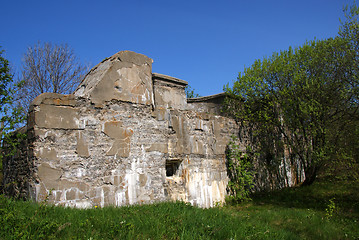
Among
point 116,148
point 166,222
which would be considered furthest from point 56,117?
point 166,222

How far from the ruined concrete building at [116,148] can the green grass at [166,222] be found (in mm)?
837

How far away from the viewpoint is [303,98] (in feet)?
32.4

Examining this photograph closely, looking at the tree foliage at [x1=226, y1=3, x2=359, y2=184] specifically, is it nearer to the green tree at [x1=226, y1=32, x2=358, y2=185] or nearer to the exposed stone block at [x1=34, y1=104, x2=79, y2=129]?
the green tree at [x1=226, y1=32, x2=358, y2=185]

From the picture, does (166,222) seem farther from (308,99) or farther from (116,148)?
(308,99)

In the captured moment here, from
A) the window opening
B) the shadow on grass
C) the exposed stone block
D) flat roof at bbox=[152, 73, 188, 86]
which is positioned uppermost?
flat roof at bbox=[152, 73, 188, 86]

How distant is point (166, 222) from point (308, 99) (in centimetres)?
751

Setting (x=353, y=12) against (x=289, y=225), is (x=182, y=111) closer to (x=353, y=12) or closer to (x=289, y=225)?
(x=289, y=225)

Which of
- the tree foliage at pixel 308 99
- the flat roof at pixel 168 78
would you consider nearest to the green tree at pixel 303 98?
the tree foliage at pixel 308 99

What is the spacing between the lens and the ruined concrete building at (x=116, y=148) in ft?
18.6

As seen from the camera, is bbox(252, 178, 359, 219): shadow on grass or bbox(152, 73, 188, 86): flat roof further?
bbox(152, 73, 188, 86): flat roof

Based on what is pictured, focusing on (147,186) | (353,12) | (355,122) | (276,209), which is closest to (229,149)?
(276,209)

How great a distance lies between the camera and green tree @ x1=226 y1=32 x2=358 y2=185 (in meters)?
9.23

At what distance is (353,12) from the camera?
9.09m


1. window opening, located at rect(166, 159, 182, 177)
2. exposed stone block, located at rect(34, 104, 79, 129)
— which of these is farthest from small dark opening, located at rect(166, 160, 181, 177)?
exposed stone block, located at rect(34, 104, 79, 129)
